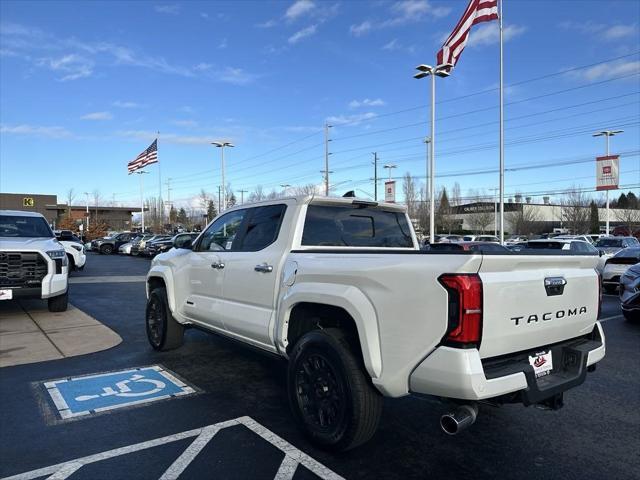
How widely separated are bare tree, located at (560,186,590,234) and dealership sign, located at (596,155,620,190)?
101 feet

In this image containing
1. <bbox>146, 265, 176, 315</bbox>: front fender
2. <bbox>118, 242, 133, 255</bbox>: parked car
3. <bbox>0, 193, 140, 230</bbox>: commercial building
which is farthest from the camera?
<bbox>0, 193, 140, 230</bbox>: commercial building

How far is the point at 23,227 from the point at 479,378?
995cm

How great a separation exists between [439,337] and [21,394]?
4345mm

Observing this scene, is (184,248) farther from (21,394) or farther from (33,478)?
(33,478)

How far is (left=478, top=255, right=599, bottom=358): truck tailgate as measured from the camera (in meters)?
2.91

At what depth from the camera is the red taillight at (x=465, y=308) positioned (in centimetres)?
281

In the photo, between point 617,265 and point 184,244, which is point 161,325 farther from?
point 617,265

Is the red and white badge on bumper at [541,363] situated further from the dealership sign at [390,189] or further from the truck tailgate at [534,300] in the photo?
the dealership sign at [390,189]

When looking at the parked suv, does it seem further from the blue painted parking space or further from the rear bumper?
the rear bumper

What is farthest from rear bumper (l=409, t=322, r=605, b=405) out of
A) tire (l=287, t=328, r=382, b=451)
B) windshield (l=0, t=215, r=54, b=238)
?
windshield (l=0, t=215, r=54, b=238)

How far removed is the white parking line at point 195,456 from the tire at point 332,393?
195mm

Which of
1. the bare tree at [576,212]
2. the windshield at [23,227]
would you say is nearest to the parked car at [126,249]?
the windshield at [23,227]

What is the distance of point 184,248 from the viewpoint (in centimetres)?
634

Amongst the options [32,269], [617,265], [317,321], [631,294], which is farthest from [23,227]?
[617,265]
